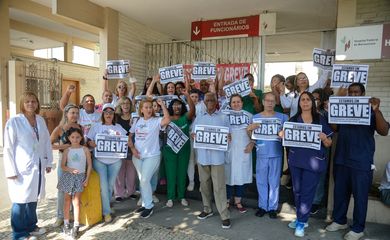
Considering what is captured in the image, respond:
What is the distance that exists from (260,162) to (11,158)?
2991mm

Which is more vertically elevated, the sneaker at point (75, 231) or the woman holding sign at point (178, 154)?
the woman holding sign at point (178, 154)

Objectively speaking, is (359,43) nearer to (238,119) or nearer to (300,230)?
(238,119)

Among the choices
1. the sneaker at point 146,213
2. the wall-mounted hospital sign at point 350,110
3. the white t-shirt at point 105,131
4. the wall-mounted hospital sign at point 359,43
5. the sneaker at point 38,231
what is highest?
the wall-mounted hospital sign at point 359,43

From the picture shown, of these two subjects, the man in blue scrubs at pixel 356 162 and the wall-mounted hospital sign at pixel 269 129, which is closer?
the man in blue scrubs at pixel 356 162

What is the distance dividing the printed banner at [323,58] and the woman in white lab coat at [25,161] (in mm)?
3884

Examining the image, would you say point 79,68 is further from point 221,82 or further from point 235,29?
point 221,82

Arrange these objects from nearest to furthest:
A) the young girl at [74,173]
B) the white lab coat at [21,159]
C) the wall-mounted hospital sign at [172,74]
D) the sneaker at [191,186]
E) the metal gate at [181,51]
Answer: the white lab coat at [21,159] → the young girl at [74,173] → the sneaker at [191,186] → the wall-mounted hospital sign at [172,74] → the metal gate at [181,51]

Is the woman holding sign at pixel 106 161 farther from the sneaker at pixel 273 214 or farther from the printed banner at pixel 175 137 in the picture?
the sneaker at pixel 273 214

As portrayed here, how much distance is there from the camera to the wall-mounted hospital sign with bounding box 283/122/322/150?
3.62m

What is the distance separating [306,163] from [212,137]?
3.84 feet

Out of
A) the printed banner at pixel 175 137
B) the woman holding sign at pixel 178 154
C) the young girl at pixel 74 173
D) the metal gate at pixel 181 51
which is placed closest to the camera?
the young girl at pixel 74 173

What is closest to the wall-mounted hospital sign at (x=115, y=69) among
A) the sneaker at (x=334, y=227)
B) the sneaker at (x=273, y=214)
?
the sneaker at (x=273, y=214)

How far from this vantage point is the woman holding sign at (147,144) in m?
4.23

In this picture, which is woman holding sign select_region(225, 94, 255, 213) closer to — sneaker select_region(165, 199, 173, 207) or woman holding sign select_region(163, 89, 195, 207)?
woman holding sign select_region(163, 89, 195, 207)
